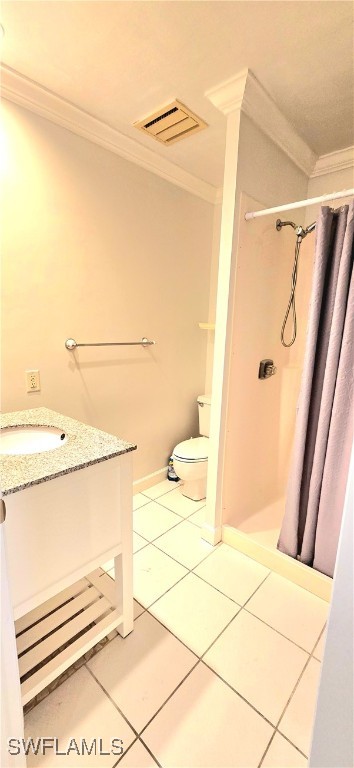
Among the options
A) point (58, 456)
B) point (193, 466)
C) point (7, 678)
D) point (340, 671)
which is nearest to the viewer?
point (340, 671)

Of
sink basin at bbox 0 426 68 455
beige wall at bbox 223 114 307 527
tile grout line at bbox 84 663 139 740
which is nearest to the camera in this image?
tile grout line at bbox 84 663 139 740

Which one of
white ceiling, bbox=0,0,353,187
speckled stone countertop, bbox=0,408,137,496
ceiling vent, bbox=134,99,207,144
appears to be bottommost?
speckled stone countertop, bbox=0,408,137,496

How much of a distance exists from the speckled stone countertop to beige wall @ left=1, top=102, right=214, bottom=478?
40cm

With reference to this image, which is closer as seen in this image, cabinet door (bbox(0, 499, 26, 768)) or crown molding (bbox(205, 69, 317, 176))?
cabinet door (bbox(0, 499, 26, 768))

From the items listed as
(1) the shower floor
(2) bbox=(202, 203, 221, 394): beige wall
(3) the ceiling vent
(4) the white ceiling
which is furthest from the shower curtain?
(2) bbox=(202, 203, 221, 394): beige wall

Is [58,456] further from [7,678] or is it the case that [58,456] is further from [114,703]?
[114,703]

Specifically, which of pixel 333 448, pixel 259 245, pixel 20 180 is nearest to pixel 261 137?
pixel 259 245

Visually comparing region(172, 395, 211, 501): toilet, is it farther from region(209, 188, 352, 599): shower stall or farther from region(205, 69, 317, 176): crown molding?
region(205, 69, 317, 176): crown molding

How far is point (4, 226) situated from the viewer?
1.47 meters

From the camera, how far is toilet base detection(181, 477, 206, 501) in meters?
2.36

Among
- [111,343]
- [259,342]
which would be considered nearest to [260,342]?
[259,342]

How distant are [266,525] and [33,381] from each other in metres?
1.64

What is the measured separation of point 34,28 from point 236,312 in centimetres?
136

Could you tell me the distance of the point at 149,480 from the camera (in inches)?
98.9
